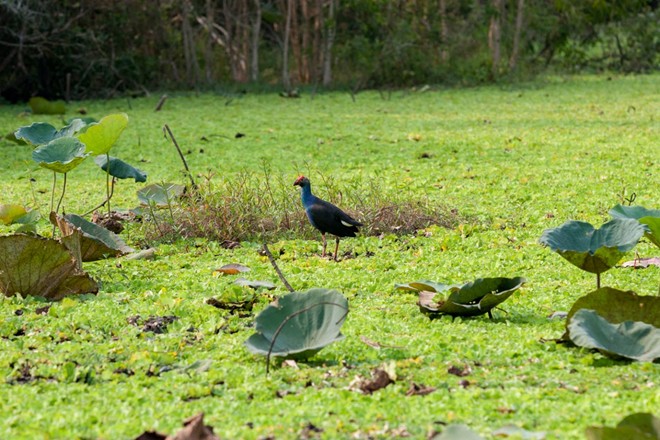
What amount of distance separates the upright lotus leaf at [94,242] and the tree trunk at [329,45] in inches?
325

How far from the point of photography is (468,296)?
307 centimetres

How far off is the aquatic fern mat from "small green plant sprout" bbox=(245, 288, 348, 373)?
0.17 ft

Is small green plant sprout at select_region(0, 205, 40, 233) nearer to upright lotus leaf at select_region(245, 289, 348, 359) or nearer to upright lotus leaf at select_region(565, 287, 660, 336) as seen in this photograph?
upright lotus leaf at select_region(245, 289, 348, 359)

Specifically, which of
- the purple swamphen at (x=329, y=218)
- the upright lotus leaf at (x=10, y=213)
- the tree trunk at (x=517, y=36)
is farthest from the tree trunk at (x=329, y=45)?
the purple swamphen at (x=329, y=218)

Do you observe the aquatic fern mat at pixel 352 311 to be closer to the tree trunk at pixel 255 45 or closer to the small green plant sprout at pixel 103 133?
the small green plant sprout at pixel 103 133

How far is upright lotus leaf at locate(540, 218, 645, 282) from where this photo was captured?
2.90m

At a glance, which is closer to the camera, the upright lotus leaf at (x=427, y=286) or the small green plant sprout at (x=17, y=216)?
the upright lotus leaf at (x=427, y=286)

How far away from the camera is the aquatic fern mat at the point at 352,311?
2307 mm

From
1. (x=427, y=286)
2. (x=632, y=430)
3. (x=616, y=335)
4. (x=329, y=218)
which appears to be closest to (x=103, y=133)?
(x=329, y=218)

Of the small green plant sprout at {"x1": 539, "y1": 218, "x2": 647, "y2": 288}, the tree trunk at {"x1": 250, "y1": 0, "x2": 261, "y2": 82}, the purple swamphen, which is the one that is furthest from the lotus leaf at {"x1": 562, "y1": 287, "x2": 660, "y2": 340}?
the tree trunk at {"x1": 250, "y1": 0, "x2": 261, "y2": 82}

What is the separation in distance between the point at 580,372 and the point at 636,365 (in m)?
0.14

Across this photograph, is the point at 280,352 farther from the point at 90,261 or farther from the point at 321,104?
the point at 321,104

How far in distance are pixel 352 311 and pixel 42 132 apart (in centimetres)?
181

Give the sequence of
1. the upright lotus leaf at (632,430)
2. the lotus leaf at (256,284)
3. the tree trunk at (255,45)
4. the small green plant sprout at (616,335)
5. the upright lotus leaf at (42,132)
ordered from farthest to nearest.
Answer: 1. the tree trunk at (255,45)
2. the upright lotus leaf at (42,132)
3. the lotus leaf at (256,284)
4. the small green plant sprout at (616,335)
5. the upright lotus leaf at (632,430)
